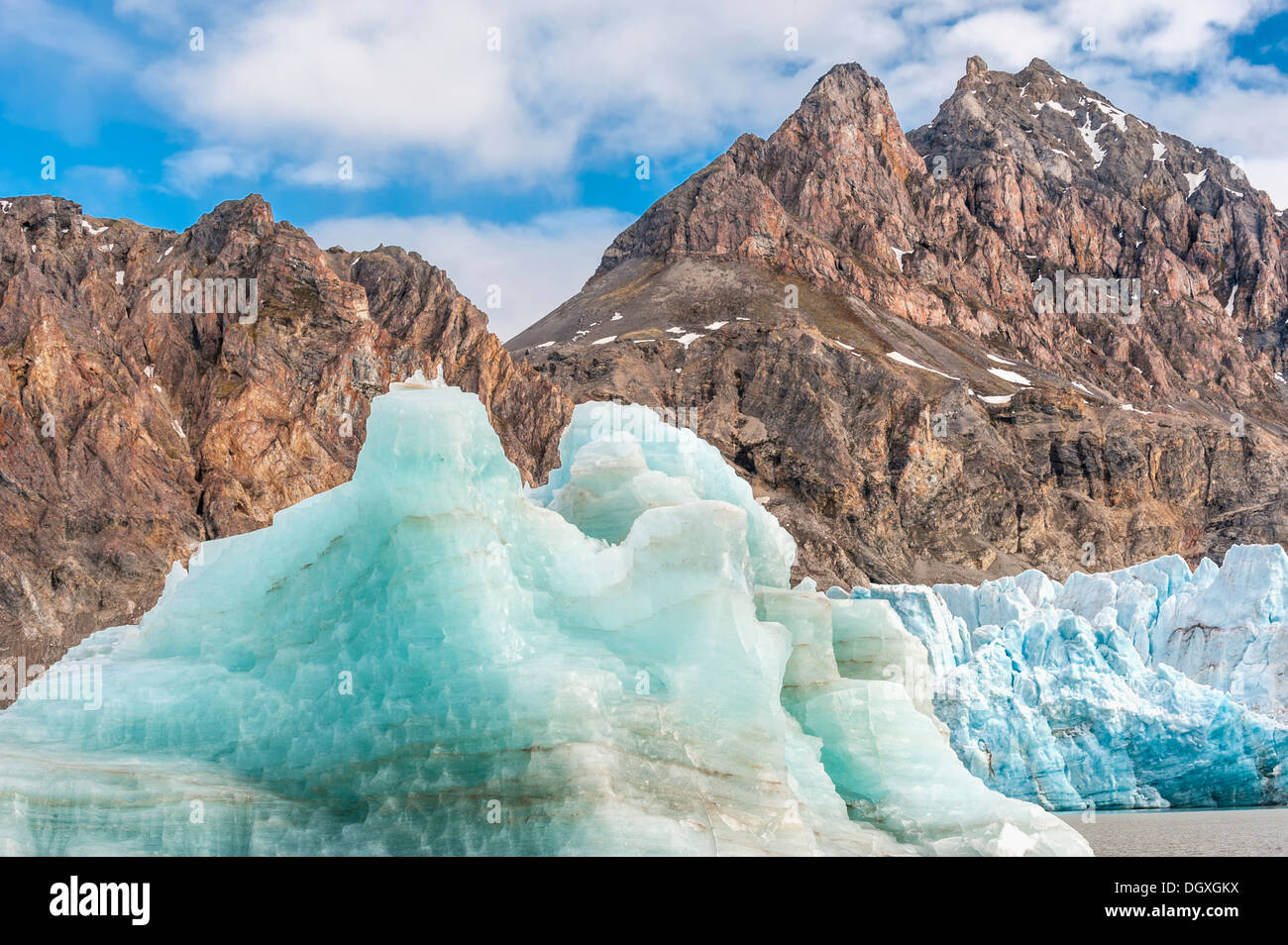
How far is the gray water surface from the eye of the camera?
26.0 m

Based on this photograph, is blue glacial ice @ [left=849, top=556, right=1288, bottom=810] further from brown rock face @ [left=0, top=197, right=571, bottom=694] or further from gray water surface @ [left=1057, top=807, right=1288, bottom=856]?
brown rock face @ [left=0, top=197, right=571, bottom=694]

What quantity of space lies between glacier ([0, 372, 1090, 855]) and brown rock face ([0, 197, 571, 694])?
65.6 m

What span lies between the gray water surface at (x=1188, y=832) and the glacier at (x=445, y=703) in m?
14.3

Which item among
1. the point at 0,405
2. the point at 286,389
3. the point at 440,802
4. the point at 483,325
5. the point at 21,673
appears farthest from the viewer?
the point at 483,325

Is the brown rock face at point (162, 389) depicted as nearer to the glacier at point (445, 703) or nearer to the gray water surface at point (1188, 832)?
the gray water surface at point (1188, 832)

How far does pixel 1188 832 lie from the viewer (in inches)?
1241

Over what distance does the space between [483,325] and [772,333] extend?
45.3 meters

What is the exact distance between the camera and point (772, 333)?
147 m

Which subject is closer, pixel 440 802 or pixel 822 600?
pixel 440 802

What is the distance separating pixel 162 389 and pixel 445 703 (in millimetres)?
87166

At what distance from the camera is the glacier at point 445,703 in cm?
1059
